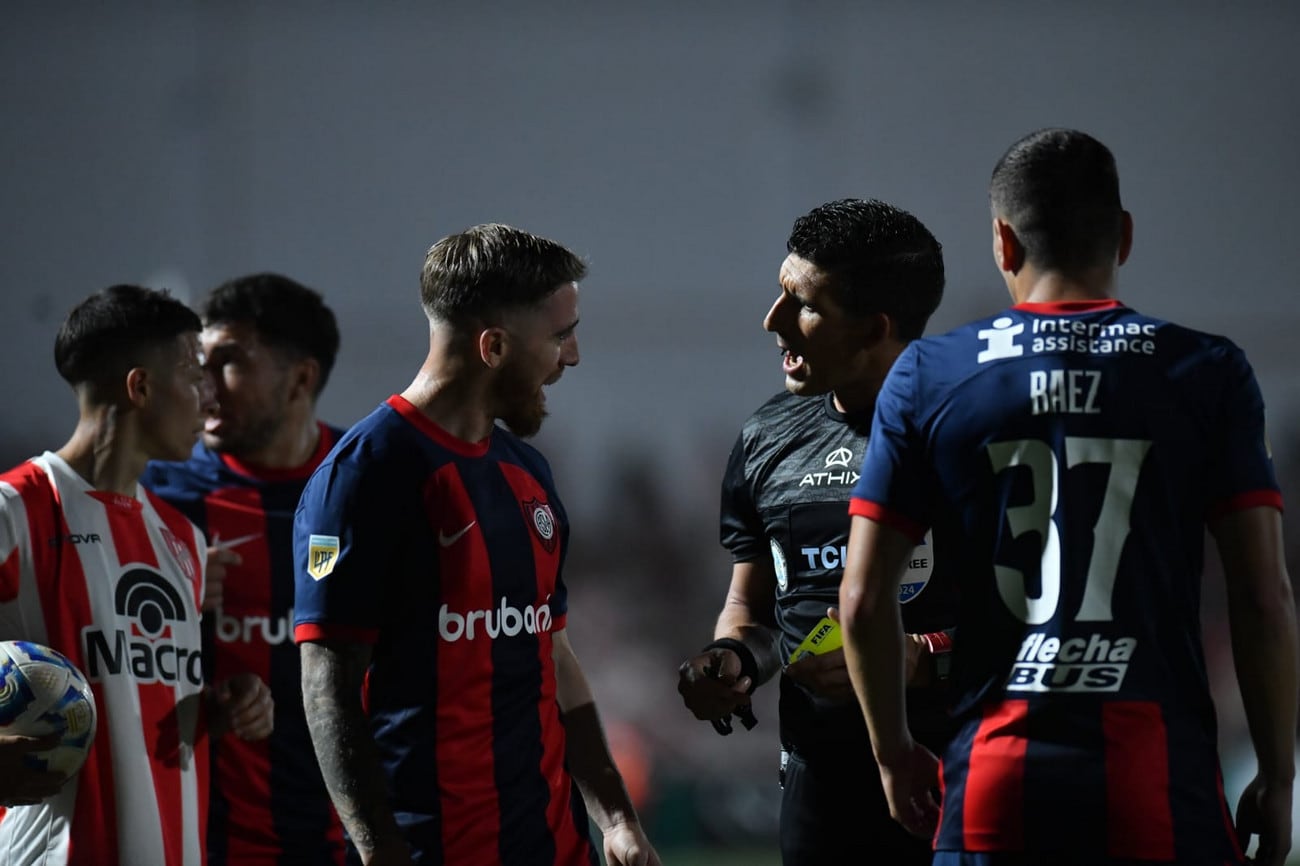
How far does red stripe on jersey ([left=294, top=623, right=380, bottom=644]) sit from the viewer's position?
9.37 ft

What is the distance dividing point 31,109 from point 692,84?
569 cm

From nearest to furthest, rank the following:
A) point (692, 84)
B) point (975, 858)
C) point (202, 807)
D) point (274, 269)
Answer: point (975, 858) → point (202, 807) → point (274, 269) → point (692, 84)

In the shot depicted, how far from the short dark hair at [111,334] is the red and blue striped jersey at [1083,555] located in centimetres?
225

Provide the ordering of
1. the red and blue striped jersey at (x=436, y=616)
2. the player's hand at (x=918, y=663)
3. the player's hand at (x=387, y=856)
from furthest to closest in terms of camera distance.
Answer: the player's hand at (x=918, y=663), the red and blue striped jersey at (x=436, y=616), the player's hand at (x=387, y=856)

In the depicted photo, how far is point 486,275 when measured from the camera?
10.5ft

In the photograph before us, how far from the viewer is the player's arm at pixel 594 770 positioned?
3305 millimetres

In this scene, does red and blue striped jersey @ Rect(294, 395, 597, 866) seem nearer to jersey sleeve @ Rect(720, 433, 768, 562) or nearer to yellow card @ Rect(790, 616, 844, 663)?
yellow card @ Rect(790, 616, 844, 663)

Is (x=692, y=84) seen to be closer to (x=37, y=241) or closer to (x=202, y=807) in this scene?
(x=37, y=241)

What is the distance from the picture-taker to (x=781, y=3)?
41.5ft

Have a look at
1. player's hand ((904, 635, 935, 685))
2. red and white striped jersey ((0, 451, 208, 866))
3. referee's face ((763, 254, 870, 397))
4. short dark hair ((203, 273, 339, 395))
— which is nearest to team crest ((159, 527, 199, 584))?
red and white striped jersey ((0, 451, 208, 866))

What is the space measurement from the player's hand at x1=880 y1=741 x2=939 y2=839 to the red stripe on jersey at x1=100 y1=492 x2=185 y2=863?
192 cm

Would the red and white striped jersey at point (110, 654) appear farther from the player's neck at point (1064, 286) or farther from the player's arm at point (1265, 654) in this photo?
the player's arm at point (1265, 654)

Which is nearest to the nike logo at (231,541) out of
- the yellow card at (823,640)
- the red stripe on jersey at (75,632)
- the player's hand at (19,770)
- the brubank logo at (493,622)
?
the red stripe on jersey at (75,632)

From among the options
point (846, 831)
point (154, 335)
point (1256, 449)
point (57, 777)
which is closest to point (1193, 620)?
point (1256, 449)
